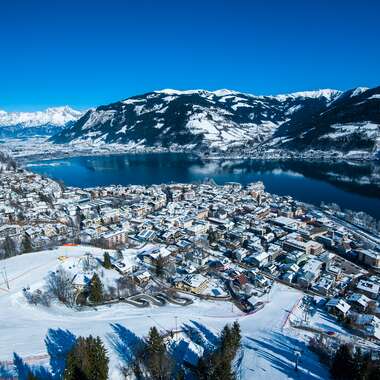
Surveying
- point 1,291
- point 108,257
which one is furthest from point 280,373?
point 1,291

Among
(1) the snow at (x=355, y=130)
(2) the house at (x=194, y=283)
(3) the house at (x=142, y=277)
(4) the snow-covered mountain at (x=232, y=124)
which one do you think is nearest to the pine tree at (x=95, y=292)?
(3) the house at (x=142, y=277)

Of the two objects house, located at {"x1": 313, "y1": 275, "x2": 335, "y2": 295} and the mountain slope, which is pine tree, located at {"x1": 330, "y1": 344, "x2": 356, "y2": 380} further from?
the mountain slope

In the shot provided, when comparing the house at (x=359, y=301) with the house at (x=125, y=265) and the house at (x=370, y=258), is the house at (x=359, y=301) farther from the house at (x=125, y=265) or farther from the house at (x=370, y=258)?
the house at (x=125, y=265)

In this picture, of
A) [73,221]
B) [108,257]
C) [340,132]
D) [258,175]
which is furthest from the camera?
[340,132]

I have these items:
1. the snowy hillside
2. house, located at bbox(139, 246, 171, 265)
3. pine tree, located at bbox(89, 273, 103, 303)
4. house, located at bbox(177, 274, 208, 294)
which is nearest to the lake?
house, located at bbox(139, 246, 171, 265)

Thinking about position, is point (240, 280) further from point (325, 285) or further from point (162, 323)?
point (162, 323)

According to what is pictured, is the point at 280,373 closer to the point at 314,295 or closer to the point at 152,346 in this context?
the point at 152,346

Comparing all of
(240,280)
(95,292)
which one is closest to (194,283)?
(240,280)
